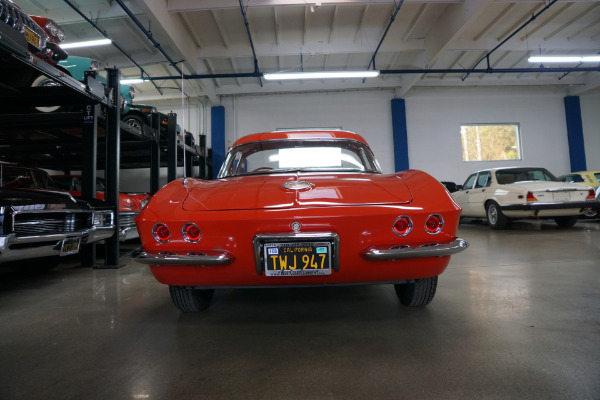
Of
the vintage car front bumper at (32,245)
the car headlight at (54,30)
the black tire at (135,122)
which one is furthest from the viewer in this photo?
the black tire at (135,122)

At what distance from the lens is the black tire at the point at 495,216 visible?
5969 mm

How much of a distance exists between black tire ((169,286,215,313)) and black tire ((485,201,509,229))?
6.16 meters

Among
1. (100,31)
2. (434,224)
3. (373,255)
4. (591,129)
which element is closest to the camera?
(373,255)

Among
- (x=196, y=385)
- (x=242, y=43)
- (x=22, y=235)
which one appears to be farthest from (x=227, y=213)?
(x=242, y=43)

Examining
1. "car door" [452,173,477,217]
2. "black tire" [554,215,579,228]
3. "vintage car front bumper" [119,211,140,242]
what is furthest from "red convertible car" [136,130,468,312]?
"black tire" [554,215,579,228]

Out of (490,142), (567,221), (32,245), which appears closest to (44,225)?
(32,245)

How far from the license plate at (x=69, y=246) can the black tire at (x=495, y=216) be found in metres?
6.96

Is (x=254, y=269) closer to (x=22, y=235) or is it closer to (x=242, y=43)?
(x=22, y=235)

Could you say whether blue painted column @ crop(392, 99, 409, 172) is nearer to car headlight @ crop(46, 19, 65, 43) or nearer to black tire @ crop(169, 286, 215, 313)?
car headlight @ crop(46, 19, 65, 43)

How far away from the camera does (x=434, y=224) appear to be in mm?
1534

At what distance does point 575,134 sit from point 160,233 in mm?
15703

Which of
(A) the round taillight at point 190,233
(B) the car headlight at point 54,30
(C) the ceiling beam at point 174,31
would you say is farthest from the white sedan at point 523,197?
(C) the ceiling beam at point 174,31

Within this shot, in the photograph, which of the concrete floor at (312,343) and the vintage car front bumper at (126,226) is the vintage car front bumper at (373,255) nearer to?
the concrete floor at (312,343)

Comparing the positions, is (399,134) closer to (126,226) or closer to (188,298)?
(126,226)
